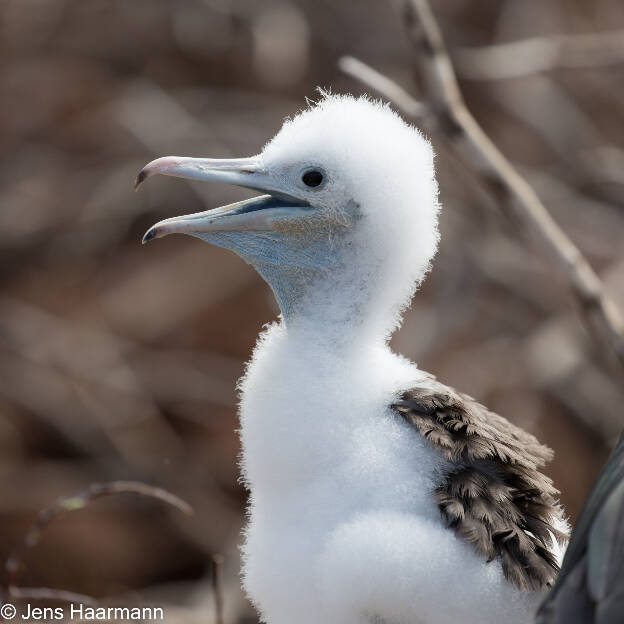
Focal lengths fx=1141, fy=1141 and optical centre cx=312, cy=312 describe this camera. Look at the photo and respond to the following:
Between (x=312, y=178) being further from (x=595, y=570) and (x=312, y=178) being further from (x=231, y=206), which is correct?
(x=595, y=570)

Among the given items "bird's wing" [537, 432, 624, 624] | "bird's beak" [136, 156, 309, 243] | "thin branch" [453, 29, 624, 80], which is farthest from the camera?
"thin branch" [453, 29, 624, 80]

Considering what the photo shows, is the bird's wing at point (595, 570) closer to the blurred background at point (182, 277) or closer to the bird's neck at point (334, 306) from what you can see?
the bird's neck at point (334, 306)

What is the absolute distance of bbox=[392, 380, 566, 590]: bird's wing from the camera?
1.80m

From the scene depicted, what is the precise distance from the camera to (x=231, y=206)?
84.3 inches

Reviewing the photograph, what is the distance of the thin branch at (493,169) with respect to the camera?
2773 mm

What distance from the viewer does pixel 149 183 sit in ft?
17.3

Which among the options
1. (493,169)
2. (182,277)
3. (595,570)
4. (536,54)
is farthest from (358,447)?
(182,277)

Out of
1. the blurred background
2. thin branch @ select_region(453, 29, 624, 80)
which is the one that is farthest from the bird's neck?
the blurred background

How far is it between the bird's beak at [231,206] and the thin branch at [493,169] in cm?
70

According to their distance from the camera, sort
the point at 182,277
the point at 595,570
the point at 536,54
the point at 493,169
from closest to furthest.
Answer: the point at 595,570, the point at 493,169, the point at 536,54, the point at 182,277

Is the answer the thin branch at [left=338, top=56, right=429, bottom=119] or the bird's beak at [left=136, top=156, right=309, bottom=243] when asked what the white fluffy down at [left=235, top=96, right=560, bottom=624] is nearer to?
the bird's beak at [left=136, top=156, right=309, bottom=243]

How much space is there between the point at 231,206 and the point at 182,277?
12.0ft

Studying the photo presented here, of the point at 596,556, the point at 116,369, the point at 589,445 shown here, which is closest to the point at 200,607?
the point at 116,369

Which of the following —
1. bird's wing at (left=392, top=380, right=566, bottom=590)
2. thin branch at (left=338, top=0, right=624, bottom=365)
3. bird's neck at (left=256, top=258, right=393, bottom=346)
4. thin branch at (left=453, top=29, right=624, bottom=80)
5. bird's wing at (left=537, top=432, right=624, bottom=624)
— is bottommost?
bird's wing at (left=537, top=432, right=624, bottom=624)
